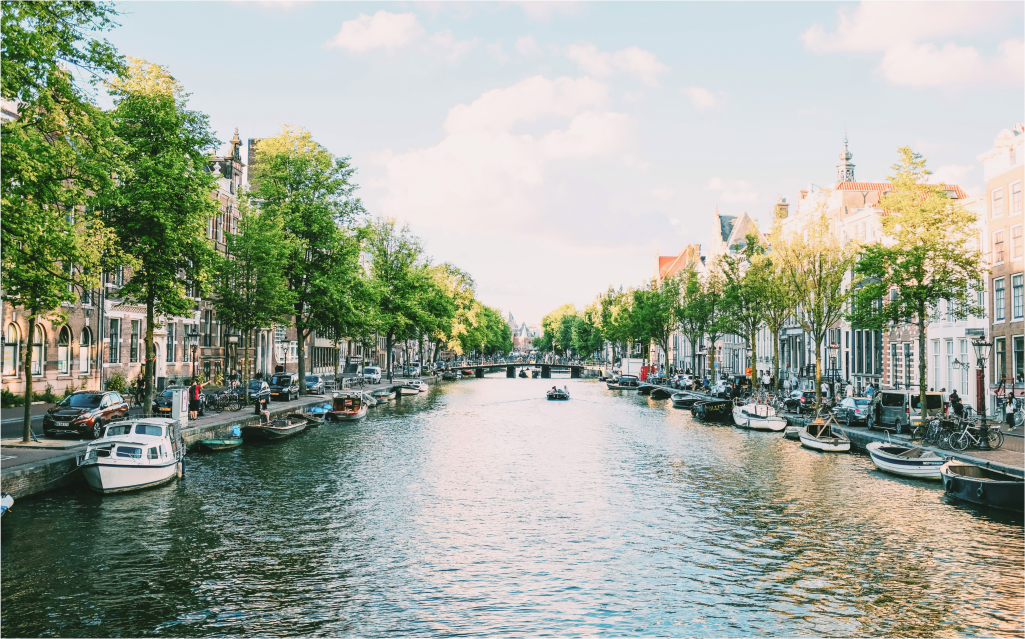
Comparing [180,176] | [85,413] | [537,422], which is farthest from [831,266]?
[85,413]

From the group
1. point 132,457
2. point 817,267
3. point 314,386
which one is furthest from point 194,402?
point 817,267

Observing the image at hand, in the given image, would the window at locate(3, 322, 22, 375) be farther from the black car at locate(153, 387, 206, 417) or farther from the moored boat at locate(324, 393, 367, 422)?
the moored boat at locate(324, 393, 367, 422)

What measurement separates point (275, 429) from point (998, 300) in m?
44.6

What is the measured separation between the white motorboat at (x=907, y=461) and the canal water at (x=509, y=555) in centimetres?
74

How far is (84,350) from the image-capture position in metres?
50.8

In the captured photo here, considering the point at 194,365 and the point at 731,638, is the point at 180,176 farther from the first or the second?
the point at 194,365

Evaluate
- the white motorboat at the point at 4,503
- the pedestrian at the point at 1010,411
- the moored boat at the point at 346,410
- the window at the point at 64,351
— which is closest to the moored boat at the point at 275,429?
the moored boat at the point at 346,410

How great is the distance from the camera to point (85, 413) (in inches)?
1283

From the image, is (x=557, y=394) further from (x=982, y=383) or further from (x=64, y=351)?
(x=64, y=351)

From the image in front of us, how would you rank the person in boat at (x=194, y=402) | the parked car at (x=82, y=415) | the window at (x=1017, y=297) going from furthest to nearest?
1. the window at (x=1017, y=297)
2. the person in boat at (x=194, y=402)
3. the parked car at (x=82, y=415)

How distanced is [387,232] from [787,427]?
2387 inches

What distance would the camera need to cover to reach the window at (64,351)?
4778 cm

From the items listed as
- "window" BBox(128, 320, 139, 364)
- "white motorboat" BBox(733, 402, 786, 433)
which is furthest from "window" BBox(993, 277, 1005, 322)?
"window" BBox(128, 320, 139, 364)

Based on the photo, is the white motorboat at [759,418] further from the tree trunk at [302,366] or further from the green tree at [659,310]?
the green tree at [659,310]
